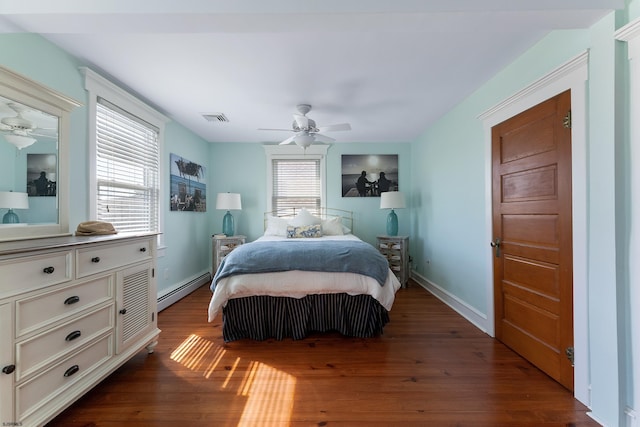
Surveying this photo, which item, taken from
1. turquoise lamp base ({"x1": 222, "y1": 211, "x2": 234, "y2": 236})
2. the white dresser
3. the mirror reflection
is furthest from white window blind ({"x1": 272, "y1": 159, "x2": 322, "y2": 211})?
the mirror reflection

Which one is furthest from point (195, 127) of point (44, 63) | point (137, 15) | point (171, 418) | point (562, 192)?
point (562, 192)

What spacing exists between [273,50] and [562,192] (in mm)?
2304

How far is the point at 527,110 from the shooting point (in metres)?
2.05

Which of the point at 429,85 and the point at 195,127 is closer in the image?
the point at 429,85

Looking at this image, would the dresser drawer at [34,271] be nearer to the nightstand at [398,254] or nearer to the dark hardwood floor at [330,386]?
the dark hardwood floor at [330,386]

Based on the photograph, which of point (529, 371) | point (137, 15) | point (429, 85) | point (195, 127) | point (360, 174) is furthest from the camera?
point (360, 174)

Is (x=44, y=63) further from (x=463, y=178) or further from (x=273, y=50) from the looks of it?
(x=463, y=178)

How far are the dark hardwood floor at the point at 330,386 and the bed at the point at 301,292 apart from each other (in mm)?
135

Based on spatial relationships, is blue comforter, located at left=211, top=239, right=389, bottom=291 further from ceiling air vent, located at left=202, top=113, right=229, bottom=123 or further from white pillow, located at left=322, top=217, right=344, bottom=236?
ceiling air vent, located at left=202, top=113, right=229, bottom=123

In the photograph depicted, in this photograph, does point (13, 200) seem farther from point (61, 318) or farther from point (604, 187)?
point (604, 187)

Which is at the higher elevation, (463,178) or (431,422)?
(463,178)

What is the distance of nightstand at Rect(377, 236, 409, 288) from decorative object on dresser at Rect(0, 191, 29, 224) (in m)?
3.98

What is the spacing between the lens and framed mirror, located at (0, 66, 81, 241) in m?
1.57

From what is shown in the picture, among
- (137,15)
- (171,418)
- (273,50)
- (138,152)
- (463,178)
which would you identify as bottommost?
(171,418)
